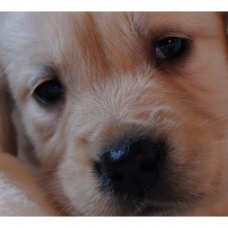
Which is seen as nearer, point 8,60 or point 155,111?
point 155,111

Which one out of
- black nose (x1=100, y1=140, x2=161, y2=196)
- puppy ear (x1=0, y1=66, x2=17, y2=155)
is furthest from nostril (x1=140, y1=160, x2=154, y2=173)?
puppy ear (x1=0, y1=66, x2=17, y2=155)

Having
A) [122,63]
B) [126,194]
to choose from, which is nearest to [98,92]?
[122,63]

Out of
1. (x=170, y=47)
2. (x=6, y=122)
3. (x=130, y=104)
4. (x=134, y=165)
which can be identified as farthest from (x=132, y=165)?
(x=6, y=122)

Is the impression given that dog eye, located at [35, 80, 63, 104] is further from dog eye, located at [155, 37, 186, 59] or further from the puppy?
dog eye, located at [155, 37, 186, 59]

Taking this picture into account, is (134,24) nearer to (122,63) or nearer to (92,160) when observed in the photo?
(122,63)

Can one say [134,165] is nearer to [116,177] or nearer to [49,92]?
[116,177]

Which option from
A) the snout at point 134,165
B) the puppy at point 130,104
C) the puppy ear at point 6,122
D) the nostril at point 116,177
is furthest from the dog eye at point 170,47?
the puppy ear at point 6,122

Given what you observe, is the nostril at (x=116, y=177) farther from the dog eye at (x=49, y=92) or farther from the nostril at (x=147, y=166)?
the dog eye at (x=49, y=92)
